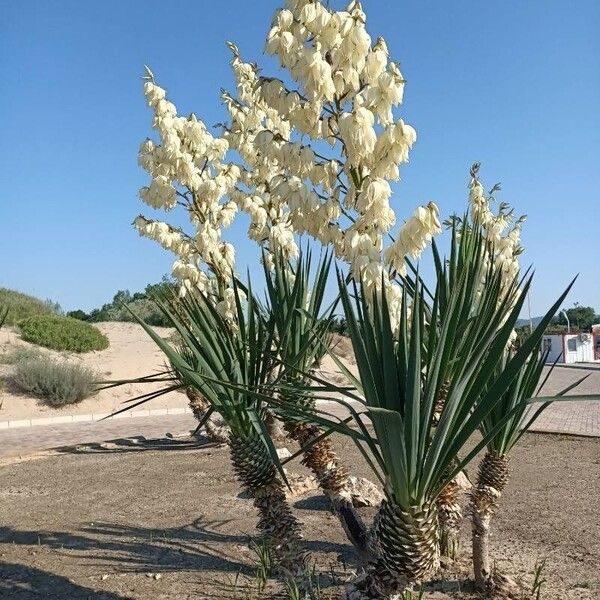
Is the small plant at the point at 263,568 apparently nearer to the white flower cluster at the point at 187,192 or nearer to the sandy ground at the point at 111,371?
the white flower cluster at the point at 187,192

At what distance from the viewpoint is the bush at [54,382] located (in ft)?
45.4

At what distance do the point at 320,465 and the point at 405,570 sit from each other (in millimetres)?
1245

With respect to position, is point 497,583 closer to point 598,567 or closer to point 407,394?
point 598,567

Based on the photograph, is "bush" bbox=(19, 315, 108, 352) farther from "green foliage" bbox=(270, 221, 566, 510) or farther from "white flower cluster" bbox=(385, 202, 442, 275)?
"green foliage" bbox=(270, 221, 566, 510)

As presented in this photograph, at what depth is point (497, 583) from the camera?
10.5 feet

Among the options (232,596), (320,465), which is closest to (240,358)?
(320,465)

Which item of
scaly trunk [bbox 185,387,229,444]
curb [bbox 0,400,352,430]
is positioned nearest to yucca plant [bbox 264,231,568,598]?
scaly trunk [bbox 185,387,229,444]

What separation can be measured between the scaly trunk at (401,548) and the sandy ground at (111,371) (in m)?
9.52

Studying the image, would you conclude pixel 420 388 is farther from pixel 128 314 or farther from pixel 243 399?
pixel 128 314

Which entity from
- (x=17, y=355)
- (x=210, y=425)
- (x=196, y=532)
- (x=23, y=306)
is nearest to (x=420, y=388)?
(x=196, y=532)

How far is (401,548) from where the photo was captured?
2.20m

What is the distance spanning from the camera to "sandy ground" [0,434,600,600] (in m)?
3.45

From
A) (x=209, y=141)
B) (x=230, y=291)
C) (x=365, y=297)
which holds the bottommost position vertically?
(x=365, y=297)

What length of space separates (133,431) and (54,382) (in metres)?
3.64
